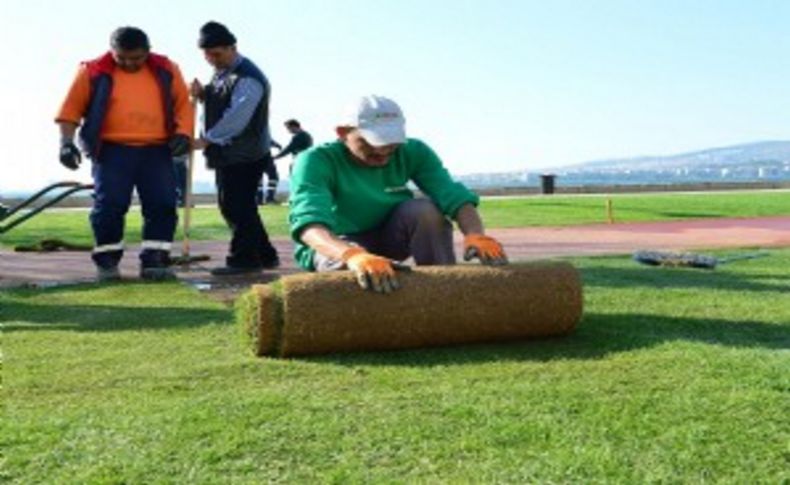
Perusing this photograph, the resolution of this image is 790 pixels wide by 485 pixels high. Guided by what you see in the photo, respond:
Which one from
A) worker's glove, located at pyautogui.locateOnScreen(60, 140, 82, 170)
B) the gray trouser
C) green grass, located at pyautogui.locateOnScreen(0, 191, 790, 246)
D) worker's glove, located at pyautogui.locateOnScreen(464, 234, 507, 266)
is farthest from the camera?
green grass, located at pyautogui.locateOnScreen(0, 191, 790, 246)

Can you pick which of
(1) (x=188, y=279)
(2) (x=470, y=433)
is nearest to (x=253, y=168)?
(1) (x=188, y=279)

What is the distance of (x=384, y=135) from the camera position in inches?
155

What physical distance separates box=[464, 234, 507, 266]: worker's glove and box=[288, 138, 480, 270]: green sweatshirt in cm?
30

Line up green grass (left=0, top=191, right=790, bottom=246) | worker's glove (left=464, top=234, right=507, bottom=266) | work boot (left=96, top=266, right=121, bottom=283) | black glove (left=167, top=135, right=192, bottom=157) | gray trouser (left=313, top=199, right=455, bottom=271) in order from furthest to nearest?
1. green grass (left=0, top=191, right=790, bottom=246)
2. black glove (left=167, top=135, right=192, bottom=157)
3. work boot (left=96, top=266, right=121, bottom=283)
4. gray trouser (left=313, top=199, right=455, bottom=271)
5. worker's glove (left=464, top=234, right=507, bottom=266)

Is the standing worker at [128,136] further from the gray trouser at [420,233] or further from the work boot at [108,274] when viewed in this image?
the gray trouser at [420,233]

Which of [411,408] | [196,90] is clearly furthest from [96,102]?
[411,408]

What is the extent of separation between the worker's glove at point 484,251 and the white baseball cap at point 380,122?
19.7 inches

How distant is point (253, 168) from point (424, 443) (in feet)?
15.2

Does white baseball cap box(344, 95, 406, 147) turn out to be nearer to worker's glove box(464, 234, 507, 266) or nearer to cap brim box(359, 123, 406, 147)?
cap brim box(359, 123, 406, 147)

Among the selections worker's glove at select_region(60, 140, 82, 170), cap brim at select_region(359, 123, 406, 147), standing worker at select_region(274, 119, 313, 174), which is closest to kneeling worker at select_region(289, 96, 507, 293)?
cap brim at select_region(359, 123, 406, 147)

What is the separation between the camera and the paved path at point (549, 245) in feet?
21.6

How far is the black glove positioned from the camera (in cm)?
645

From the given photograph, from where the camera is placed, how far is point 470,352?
3.58 m

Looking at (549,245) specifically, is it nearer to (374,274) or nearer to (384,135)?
(384,135)
